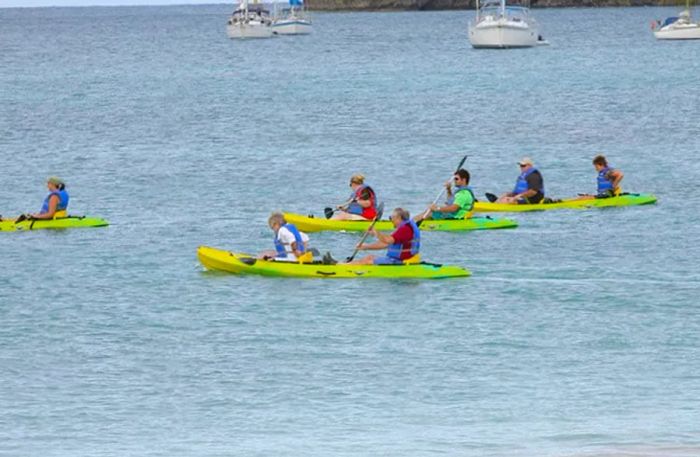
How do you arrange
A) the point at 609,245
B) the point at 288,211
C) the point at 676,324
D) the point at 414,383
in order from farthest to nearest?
the point at 288,211 < the point at 609,245 < the point at 676,324 < the point at 414,383

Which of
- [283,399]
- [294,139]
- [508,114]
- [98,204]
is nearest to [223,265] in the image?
[283,399]

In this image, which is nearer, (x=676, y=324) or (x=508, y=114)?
(x=676, y=324)

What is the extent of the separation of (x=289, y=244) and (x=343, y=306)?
2190 millimetres

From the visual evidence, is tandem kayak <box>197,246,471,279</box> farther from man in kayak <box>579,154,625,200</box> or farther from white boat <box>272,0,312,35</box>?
white boat <box>272,0,312,35</box>

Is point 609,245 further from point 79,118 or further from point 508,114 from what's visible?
point 79,118

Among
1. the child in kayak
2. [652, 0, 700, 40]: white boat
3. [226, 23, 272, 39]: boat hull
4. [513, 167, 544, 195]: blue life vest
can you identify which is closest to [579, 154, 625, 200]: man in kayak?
the child in kayak

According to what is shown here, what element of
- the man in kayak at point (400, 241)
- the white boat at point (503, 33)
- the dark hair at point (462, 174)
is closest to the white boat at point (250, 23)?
the white boat at point (503, 33)

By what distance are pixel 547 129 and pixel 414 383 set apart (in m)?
42.1

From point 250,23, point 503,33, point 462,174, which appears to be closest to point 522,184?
point 462,174

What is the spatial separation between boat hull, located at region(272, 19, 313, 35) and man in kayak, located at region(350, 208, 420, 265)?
445 feet

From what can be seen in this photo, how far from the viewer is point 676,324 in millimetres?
29359

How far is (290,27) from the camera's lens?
169875mm

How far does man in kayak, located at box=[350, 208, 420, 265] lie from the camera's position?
32.0 meters

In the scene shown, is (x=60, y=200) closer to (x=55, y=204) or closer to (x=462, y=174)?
(x=55, y=204)
